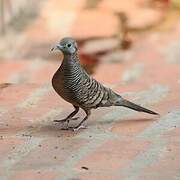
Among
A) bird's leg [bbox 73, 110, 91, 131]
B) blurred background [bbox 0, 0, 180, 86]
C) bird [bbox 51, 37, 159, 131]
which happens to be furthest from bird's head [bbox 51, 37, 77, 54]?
blurred background [bbox 0, 0, 180, 86]

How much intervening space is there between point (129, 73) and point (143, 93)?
138 cm

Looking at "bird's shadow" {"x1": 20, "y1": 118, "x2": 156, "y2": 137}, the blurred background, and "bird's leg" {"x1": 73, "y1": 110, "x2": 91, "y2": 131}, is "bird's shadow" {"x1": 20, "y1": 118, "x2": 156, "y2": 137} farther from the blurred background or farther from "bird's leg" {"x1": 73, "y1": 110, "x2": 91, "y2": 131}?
the blurred background

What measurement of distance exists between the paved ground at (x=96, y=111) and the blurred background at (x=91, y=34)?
1 centimetres

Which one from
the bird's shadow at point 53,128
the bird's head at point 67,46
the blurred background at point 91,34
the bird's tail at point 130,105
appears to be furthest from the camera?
the blurred background at point 91,34

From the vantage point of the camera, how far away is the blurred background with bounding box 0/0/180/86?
20.4 feet

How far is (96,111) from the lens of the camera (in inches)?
167

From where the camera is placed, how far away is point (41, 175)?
3.13 m

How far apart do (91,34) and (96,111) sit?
3.11 metres

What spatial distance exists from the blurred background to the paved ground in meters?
0.01

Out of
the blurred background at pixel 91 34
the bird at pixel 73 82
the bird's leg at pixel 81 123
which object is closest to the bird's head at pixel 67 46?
the bird at pixel 73 82

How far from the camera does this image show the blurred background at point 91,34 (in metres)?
6.20

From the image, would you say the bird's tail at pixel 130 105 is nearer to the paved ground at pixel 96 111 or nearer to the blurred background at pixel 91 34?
the paved ground at pixel 96 111

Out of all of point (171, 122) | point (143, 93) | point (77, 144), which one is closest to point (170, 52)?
Answer: point (143, 93)

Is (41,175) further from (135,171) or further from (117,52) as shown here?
(117,52)
